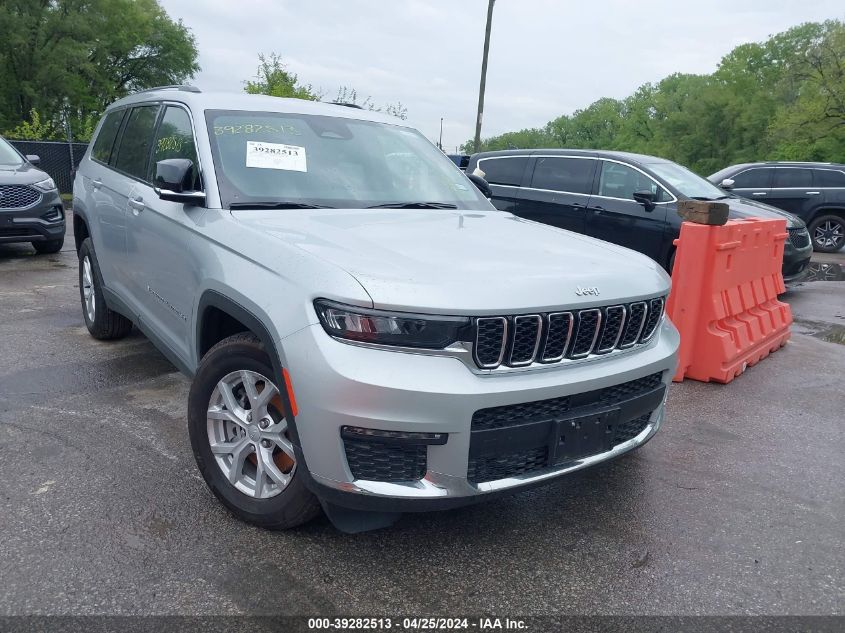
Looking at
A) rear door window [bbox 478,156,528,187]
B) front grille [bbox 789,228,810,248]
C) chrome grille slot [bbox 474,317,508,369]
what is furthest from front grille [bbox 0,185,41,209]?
front grille [bbox 789,228,810,248]

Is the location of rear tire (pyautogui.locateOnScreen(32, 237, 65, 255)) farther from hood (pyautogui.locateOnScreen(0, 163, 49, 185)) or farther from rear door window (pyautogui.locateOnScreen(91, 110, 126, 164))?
rear door window (pyautogui.locateOnScreen(91, 110, 126, 164))

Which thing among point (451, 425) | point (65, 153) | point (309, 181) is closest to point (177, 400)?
point (309, 181)

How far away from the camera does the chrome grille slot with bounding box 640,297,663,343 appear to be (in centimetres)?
303

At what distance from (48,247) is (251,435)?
28.2ft

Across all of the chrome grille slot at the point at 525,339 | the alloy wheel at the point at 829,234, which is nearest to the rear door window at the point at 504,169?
the chrome grille slot at the point at 525,339

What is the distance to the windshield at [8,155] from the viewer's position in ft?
31.3

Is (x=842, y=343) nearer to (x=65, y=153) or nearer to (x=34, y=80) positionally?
(x=65, y=153)

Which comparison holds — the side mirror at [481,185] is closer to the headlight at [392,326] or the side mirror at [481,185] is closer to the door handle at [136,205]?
the door handle at [136,205]

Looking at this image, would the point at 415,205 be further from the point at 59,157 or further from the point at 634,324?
the point at 59,157

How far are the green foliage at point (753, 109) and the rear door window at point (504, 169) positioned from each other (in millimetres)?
30692

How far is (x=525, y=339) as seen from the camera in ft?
8.23

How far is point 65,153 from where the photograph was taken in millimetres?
19922

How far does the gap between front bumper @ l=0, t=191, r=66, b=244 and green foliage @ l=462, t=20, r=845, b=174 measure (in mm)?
35004

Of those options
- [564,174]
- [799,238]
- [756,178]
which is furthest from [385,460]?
[756,178]
